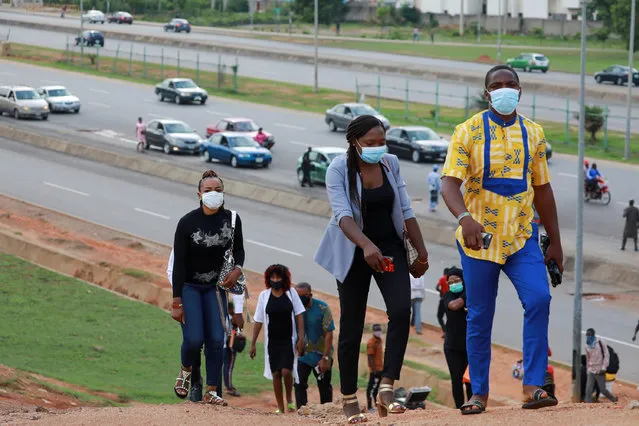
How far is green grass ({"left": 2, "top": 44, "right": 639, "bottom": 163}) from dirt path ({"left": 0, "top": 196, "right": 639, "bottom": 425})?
2182 cm

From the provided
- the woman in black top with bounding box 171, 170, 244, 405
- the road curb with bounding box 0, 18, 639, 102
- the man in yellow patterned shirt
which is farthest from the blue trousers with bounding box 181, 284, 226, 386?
the road curb with bounding box 0, 18, 639, 102

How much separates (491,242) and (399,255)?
24.8 inches

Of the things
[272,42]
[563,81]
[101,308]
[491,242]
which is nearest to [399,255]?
[491,242]

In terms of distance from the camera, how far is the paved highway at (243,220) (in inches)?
1082

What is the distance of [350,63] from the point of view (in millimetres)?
80500

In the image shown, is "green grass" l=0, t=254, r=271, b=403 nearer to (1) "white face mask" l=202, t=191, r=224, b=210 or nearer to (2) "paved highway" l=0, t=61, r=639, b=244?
(1) "white face mask" l=202, t=191, r=224, b=210

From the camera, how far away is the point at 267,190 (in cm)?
4381

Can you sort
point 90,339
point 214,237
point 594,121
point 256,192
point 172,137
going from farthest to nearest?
point 594,121
point 172,137
point 256,192
point 90,339
point 214,237

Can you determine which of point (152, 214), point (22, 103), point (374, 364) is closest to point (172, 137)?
point (152, 214)

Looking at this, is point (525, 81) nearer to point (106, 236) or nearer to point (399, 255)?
point (106, 236)

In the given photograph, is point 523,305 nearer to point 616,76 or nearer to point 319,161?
point 319,161

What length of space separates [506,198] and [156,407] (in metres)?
3.79

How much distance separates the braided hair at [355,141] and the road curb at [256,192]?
24.1m

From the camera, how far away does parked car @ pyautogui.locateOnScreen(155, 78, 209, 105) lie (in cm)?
6531
